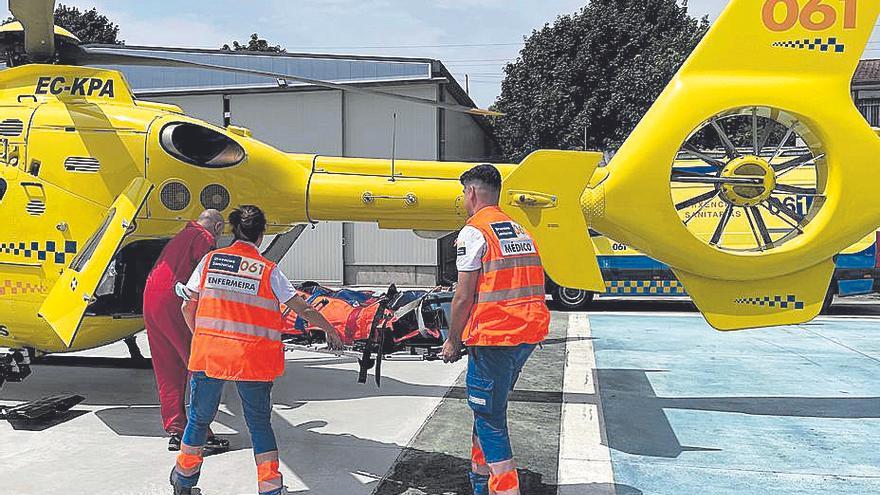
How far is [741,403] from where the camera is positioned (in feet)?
20.9

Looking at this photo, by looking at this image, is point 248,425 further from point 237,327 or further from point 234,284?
point 234,284

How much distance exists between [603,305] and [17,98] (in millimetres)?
11668

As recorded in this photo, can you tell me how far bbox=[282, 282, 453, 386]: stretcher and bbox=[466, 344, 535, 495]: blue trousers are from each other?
1866mm

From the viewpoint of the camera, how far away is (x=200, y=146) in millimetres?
5918

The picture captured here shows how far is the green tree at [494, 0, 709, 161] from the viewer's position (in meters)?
24.9

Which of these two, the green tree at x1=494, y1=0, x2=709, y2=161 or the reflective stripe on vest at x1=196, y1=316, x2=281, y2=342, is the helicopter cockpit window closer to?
the reflective stripe on vest at x1=196, y1=316, x2=281, y2=342

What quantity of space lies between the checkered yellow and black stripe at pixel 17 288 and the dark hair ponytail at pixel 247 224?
2.86 metres

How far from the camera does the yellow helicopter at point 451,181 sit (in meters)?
5.16

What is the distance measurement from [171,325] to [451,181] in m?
2.59

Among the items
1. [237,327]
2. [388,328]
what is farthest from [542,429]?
[237,327]

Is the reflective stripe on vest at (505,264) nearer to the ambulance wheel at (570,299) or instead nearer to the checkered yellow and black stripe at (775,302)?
the checkered yellow and black stripe at (775,302)

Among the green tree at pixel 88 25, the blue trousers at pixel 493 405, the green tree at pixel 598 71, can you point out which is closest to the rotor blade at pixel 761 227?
the blue trousers at pixel 493 405

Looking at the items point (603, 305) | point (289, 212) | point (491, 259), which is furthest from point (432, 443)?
point (603, 305)

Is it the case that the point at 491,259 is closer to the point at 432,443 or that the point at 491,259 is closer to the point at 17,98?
the point at 432,443
